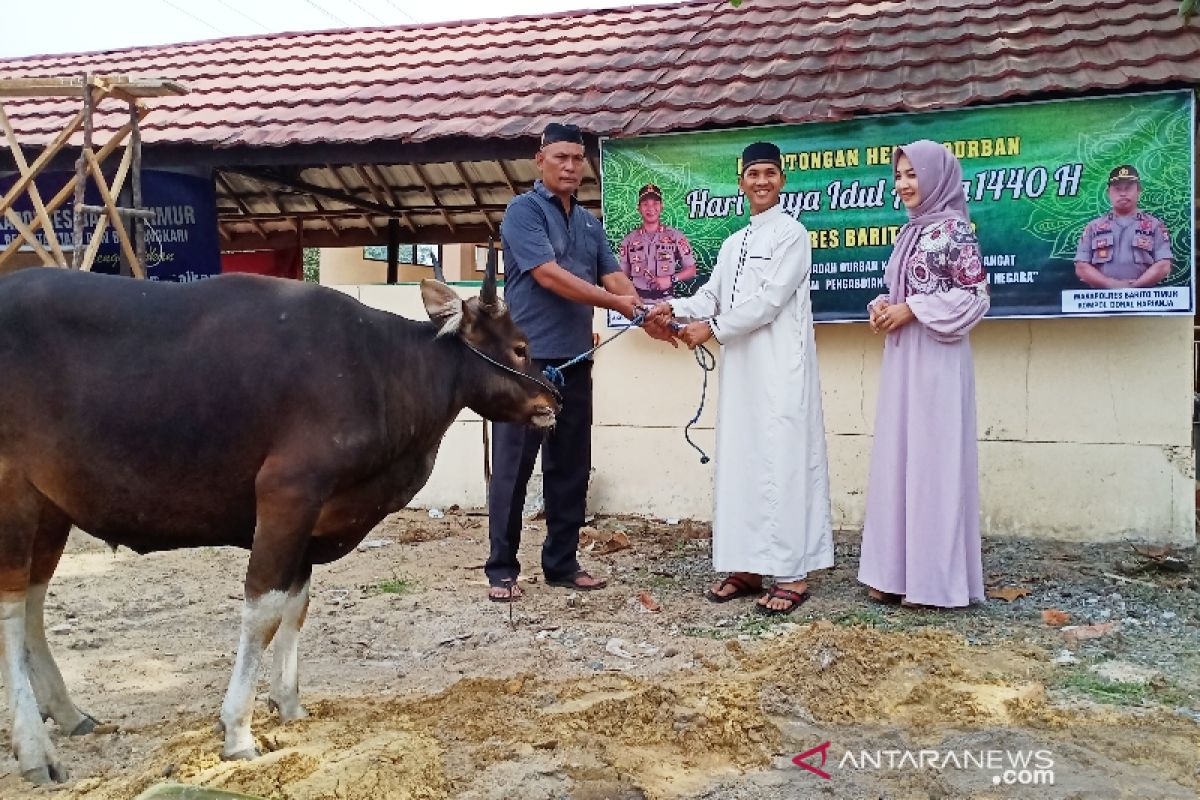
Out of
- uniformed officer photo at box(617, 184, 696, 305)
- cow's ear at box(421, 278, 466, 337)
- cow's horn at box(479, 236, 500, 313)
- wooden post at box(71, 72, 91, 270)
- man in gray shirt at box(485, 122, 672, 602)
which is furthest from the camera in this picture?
uniformed officer photo at box(617, 184, 696, 305)

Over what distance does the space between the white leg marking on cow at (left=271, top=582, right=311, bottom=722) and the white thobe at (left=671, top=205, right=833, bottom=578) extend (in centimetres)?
228

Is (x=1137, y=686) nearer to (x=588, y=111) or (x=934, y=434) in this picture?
(x=934, y=434)

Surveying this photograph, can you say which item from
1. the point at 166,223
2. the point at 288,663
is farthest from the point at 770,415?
the point at 166,223

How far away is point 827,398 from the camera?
715 cm

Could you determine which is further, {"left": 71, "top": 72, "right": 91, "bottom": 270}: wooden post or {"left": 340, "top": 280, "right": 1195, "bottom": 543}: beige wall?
{"left": 71, "top": 72, "right": 91, "bottom": 270}: wooden post

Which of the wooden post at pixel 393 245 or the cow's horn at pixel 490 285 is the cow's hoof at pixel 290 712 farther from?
the wooden post at pixel 393 245

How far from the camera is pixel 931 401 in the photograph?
4844 mm

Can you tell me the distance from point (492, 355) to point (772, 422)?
69.3 inches

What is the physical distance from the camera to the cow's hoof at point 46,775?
2986mm

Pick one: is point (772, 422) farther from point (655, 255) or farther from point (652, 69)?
point (652, 69)

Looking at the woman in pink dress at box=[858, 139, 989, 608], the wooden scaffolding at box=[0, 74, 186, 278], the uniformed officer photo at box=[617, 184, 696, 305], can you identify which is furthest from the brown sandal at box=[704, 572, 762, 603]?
the wooden scaffolding at box=[0, 74, 186, 278]

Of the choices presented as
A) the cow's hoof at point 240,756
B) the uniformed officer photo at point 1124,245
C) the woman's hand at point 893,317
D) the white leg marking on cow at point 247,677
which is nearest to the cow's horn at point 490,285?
the white leg marking on cow at point 247,677

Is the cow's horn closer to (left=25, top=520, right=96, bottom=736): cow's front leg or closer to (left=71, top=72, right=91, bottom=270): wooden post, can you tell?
(left=25, top=520, right=96, bottom=736): cow's front leg

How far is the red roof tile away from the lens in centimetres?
672
